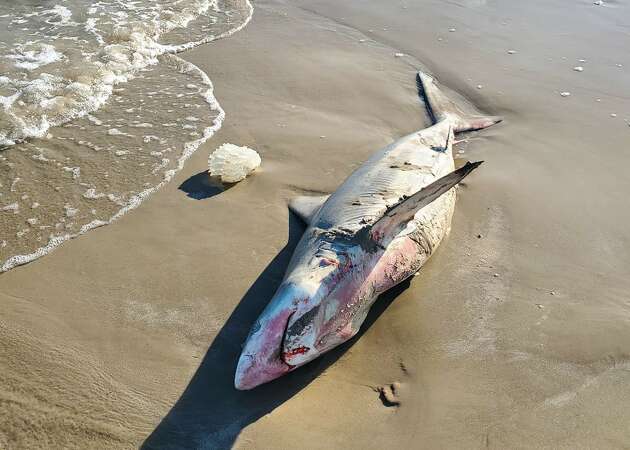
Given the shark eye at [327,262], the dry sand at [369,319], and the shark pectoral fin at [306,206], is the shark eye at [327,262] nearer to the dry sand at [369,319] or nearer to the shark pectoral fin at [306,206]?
the dry sand at [369,319]

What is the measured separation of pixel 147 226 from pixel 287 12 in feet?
19.8

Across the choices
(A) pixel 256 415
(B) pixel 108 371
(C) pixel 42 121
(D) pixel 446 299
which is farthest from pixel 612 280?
(C) pixel 42 121

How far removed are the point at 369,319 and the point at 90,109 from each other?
4.33 meters

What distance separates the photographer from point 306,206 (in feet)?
15.1

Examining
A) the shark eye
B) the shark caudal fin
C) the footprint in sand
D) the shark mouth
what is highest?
the shark caudal fin

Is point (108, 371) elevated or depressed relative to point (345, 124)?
depressed

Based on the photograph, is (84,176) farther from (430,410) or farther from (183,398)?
(430,410)

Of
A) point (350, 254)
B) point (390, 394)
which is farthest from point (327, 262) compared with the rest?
point (390, 394)

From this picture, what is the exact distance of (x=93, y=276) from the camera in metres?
3.88

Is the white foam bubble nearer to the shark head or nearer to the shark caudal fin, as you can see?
the shark caudal fin

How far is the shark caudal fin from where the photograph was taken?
233 inches

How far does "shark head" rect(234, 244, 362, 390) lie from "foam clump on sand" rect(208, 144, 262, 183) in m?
1.70

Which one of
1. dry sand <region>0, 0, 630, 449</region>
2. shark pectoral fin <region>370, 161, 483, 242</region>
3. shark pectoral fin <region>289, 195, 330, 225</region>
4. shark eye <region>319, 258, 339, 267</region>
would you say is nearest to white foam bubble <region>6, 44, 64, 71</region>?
dry sand <region>0, 0, 630, 449</region>

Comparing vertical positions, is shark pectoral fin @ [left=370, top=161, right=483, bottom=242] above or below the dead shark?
above
